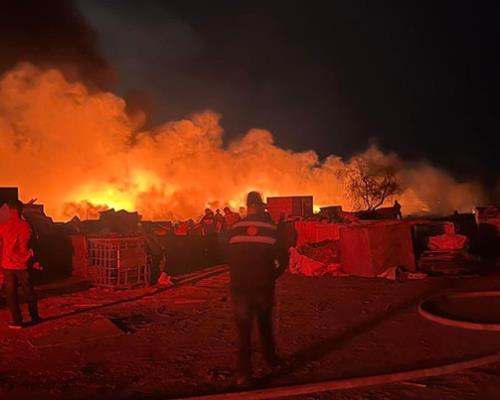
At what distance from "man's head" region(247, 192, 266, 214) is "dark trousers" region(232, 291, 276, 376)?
32.9 inches

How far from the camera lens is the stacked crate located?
37.4ft

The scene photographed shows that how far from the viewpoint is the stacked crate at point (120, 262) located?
11.4 metres

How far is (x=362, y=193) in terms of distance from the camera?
45.1 metres

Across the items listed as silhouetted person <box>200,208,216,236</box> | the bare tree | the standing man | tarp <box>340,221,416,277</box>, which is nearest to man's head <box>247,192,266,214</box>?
the standing man

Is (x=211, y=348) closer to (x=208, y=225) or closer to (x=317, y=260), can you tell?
(x=317, y=260)

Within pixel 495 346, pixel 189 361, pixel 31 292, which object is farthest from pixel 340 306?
pixel 31 292

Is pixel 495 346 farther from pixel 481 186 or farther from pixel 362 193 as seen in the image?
pixel 481 186

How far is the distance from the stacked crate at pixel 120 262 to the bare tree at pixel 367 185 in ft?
114

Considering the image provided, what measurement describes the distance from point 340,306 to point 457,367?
395 cm

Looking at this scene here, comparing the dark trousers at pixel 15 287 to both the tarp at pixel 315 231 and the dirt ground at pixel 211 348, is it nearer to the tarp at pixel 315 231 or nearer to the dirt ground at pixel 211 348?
the dirt ground at pixel 211 348

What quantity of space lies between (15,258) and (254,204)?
4319 mm

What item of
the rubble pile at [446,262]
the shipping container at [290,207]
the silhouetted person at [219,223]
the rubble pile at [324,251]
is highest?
the shipping container at [290,207]

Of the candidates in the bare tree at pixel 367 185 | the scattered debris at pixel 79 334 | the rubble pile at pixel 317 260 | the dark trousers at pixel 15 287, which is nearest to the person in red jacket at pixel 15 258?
the dark trousers at pixel 15 287

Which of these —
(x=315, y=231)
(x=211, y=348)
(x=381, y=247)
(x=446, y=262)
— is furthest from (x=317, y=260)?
(x=211, y=348)
